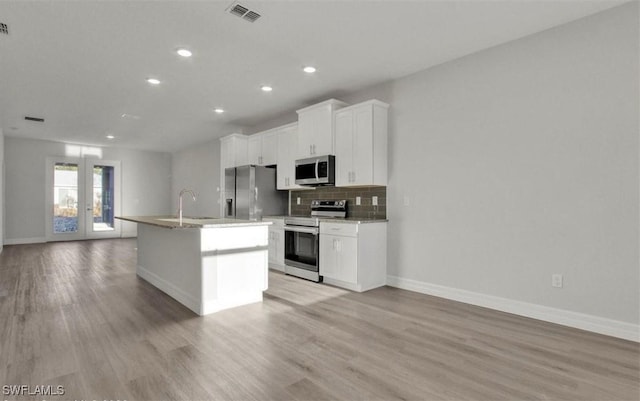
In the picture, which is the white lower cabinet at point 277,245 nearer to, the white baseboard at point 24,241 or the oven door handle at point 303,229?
the oven door handle at point 303,229

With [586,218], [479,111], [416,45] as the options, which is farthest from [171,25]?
[586,218]

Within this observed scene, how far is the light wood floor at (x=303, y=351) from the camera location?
2.00 meters

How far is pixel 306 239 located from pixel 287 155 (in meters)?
1.59

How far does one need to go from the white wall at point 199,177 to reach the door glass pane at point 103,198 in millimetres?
1695

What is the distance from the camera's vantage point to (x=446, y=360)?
2.36 meters

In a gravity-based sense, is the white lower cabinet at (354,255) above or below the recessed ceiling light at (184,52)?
below

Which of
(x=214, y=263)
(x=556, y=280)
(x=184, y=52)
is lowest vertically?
(x=556, y=280)

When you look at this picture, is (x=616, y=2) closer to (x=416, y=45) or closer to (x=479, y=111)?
(x=479, y=111)

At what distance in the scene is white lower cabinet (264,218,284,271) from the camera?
17.4 feet

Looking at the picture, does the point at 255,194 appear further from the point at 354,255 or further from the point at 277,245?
the point at 354,255

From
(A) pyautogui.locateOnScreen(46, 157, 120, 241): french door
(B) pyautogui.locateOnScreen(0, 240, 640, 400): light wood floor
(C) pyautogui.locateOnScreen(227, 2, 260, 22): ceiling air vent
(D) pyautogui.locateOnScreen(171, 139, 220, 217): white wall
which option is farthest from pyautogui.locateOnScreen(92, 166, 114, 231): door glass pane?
(C) pyautogui.locateOnScreen(227, 2, 260, 22): ceiling air vent

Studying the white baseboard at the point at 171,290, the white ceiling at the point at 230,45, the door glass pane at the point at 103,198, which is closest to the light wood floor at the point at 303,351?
the white baseboard at the point at 171,290

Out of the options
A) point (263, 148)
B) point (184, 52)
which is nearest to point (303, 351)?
point (184, 52)

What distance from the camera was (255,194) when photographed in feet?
19.4
